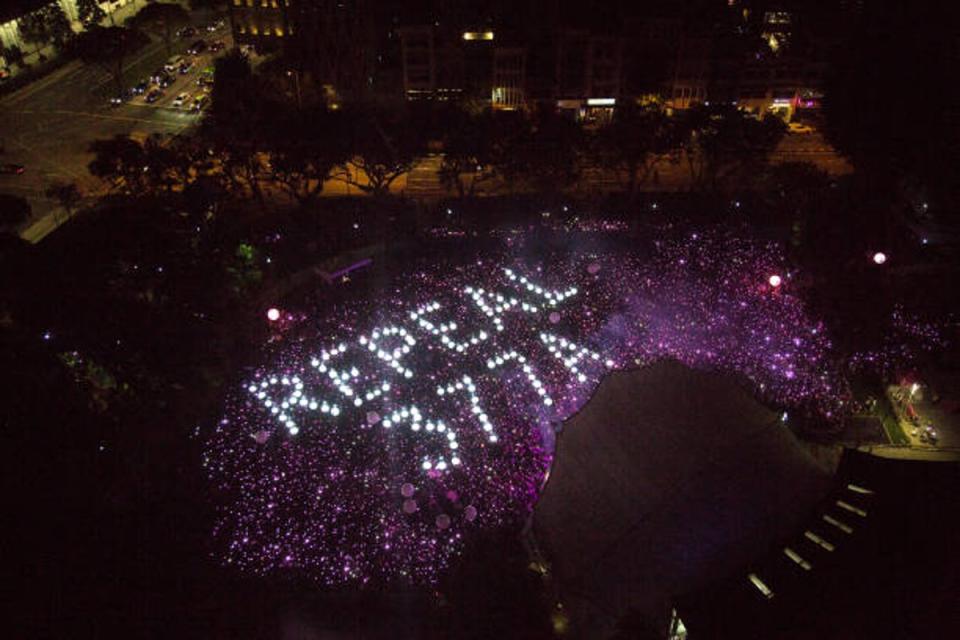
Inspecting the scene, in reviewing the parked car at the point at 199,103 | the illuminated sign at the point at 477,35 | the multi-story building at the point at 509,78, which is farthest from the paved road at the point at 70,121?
the multi-story building at the point at 509,78

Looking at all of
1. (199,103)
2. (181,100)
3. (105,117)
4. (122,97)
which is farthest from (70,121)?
(199,103)

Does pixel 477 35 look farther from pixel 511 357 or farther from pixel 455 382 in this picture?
pixel 455 382

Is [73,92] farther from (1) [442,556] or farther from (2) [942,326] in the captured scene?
(2) [942,326]

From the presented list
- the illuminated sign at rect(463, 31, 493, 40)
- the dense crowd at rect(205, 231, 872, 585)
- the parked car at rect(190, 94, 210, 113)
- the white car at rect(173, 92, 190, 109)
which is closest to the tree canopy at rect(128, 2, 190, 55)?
the white car at rect(173, 92, 190, 109)

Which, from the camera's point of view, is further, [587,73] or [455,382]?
[587,73]

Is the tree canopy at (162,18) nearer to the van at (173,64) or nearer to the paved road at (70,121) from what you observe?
the van at (173,64)

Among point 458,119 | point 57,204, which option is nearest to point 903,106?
point 458,119
